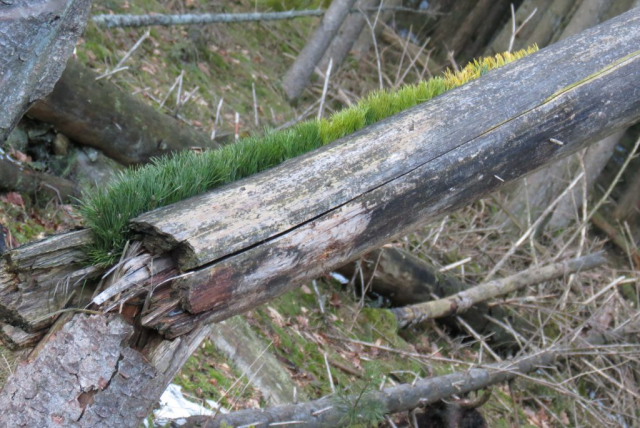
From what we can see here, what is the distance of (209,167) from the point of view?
2.56m

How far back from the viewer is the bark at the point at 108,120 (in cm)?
536

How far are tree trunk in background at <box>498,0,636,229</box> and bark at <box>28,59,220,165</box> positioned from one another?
5.44 m

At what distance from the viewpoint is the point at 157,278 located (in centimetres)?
229

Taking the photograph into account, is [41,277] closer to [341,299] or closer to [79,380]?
[79,380]

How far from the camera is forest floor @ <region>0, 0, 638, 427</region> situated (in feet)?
16.8

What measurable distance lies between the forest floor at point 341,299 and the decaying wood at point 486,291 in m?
0.19

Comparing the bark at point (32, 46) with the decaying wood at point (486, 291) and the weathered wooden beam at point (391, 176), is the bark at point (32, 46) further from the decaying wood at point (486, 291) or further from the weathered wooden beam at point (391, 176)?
the decaying wood at point (486, 291)

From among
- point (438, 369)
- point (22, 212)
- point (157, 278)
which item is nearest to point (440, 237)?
point (438, 369)

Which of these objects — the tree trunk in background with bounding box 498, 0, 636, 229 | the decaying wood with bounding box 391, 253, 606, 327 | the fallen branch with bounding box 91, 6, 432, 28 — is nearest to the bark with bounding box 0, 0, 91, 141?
the decaying wood with bounding box 391, 253, 606, 327

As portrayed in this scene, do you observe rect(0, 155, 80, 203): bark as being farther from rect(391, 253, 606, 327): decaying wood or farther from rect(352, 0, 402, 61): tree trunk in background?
rect(352, 0, 402, 61): tree trunk in background

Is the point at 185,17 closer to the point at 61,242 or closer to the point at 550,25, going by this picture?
the point at 550,25

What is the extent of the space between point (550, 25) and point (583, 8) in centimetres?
178

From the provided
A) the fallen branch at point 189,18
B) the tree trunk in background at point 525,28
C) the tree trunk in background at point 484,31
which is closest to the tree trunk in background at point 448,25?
the tree trunk in background at point 484,31

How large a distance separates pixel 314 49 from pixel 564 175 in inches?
165
